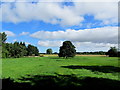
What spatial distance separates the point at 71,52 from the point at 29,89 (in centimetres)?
7836

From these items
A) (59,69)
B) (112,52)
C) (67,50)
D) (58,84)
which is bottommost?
(59,69)

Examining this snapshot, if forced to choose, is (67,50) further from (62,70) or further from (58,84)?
(58,84)

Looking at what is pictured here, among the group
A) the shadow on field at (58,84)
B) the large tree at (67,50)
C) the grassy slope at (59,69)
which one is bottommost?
the grassy slope at (59,69)

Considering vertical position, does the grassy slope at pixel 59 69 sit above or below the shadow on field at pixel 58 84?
below

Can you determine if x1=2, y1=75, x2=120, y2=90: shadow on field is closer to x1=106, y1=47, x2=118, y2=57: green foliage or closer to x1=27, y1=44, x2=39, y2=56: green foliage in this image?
x1=106, y1=47, x2=118, y2=57: green foliage

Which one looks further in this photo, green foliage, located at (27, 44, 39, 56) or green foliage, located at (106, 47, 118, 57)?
green foliage, located at (27, 44, 39, 56)

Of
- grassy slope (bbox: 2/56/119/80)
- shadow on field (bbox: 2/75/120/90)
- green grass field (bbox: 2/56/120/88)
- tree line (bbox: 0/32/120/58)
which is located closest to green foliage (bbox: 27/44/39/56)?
tree line (bbox: 0/32/120/58)

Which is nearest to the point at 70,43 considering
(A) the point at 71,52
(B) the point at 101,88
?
(A) the point at 71,52

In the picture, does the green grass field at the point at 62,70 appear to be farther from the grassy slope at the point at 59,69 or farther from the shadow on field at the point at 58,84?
the shadow on field at the point at 58,84

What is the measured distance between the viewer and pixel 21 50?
123438 mm

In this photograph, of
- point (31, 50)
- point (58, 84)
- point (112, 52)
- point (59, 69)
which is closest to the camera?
point (58, 84)

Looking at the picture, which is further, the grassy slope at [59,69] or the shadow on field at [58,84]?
the grassy slope at [59,69]

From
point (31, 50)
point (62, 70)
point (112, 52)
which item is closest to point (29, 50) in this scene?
point (31, 50)

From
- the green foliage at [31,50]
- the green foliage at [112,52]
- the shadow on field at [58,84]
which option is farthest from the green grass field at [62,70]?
the green foliage at [31,50]
